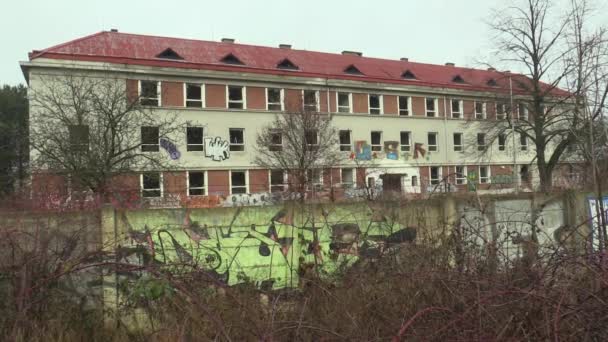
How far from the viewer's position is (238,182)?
34250 mm

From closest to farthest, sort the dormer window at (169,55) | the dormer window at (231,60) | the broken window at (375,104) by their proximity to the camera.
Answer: the dormer window at (169,55) < the dormer window at (231,60) < the broken window at (375,104)

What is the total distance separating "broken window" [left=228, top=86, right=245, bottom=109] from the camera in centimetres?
3462

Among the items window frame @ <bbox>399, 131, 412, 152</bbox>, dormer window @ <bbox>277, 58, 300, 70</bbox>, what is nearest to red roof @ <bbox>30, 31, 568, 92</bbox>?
dormer window @ <bbox>277, 58, 300, 70</bbox>

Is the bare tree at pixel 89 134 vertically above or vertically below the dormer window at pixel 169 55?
below

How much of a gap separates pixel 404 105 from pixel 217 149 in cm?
1655

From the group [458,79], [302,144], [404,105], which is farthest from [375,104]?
[302,144]

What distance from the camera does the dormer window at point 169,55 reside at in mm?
34116

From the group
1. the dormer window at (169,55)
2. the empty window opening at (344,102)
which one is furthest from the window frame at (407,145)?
the dormer window at (169,55)

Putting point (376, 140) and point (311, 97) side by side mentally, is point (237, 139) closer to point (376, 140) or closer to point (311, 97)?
point (311, 97)

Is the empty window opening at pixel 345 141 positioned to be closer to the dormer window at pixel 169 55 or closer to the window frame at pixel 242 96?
the window frame at pixel 242 96

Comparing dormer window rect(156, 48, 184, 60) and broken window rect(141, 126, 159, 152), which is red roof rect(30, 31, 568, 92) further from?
broken window rect(141, 126, 159, 152)

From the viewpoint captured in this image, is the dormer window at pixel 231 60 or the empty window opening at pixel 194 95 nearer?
the empty window opening at pixel 194 95

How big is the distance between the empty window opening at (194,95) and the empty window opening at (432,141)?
19.2 m

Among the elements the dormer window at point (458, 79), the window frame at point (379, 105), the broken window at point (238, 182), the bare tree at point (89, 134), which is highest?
the dormer window at point (458, 79)
